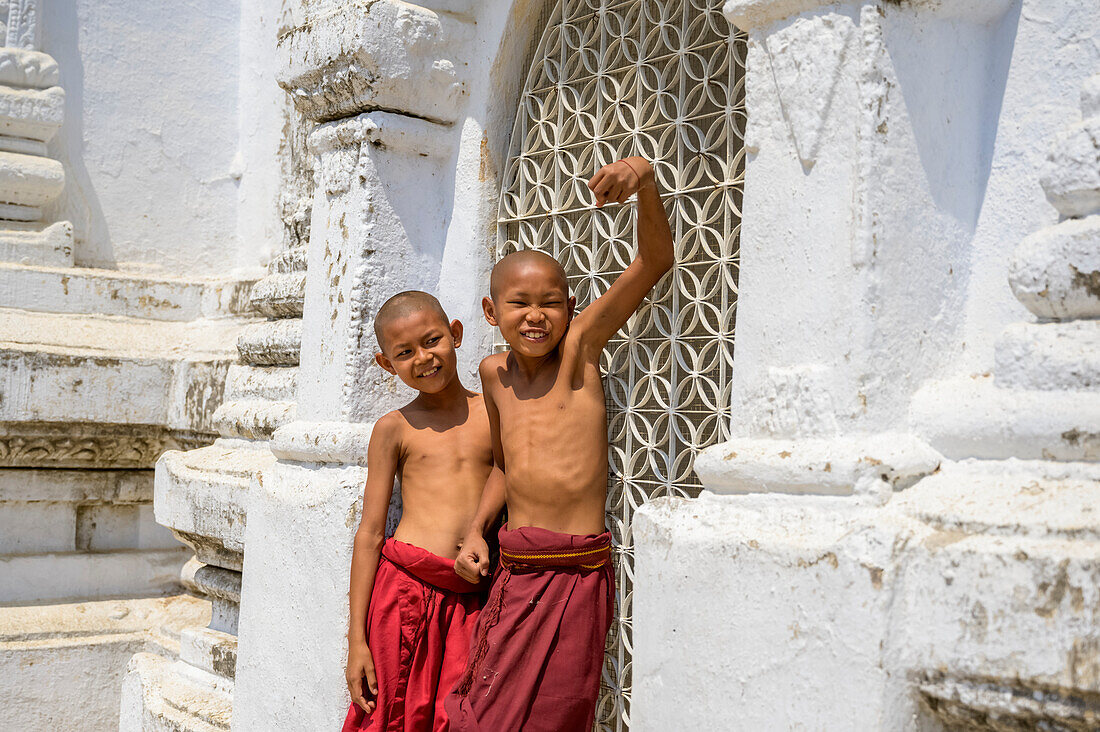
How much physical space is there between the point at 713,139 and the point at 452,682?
4.58 ft

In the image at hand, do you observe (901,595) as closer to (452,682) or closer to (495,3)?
(452,682)

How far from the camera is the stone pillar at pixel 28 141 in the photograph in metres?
4.02

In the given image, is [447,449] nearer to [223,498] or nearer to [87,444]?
[223,498]

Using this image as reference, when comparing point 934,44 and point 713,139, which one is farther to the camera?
point 713,139

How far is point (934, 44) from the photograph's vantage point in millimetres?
1755

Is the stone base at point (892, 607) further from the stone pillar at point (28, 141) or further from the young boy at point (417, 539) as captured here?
the stone pillar at point (28, 141)

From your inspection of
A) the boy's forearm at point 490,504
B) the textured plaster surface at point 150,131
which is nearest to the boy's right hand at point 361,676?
the boy's forearm at point 490,504

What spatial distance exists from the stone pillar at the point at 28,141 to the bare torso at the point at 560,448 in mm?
2658

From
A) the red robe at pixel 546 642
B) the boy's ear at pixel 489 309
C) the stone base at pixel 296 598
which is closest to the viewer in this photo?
the red robe at pixel 546 642

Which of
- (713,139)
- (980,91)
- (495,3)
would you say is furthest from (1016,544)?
(495,3)

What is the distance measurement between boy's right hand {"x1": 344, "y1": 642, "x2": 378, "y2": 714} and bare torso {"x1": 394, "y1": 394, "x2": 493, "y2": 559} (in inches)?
11.2

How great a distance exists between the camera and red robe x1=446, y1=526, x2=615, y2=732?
217 cm

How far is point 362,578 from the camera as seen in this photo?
2.54 metres

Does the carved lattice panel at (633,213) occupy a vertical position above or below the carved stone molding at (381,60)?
below
